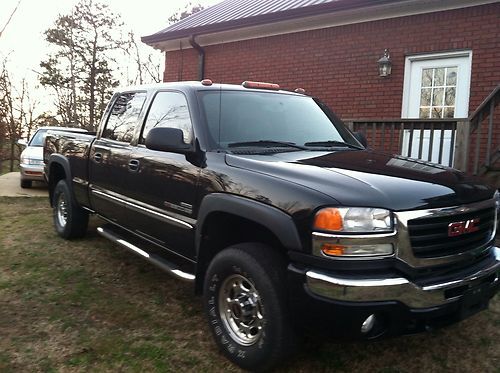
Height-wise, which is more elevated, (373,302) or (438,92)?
(438,92)

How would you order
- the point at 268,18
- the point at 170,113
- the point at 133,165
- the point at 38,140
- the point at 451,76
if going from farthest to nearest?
the point at 38,140 < the point at 268,18 < the point at 451,76 < the point at 133,165 < the point at 170,113

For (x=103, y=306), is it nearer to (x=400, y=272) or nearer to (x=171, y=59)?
(x=400, y=272)

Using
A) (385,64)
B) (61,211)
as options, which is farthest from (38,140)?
(385,64)

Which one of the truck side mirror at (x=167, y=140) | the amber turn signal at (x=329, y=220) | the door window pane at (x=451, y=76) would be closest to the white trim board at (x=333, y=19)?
the door window pane at (x=451, y=76)

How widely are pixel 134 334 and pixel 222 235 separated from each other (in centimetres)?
100

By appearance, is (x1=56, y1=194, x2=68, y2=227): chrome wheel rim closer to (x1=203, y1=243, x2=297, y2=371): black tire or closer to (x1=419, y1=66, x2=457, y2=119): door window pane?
(x1=203, y1=243, x2=297, y2=371): black tire

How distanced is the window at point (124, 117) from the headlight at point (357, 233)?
255cm

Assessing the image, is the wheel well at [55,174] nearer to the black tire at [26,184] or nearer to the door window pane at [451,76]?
the black tire at [26,184]

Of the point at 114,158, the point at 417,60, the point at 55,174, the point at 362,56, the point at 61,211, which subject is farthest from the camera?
the point at 362,56

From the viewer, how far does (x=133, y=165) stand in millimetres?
4070

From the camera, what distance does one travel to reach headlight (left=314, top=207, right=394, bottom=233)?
238 centimetres

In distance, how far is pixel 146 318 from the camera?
144 inches

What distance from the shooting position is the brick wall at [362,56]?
7.49 metres

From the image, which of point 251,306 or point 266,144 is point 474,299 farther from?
point 266,144
